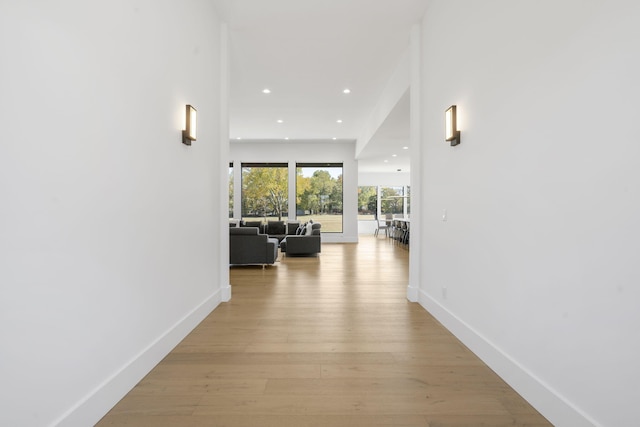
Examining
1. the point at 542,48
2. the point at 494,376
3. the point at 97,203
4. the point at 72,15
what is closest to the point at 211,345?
the point at 97,203

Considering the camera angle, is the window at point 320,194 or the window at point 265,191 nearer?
the window at point 265,191

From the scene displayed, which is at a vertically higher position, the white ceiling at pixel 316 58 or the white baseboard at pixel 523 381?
the white ceiling at pixel 316 58

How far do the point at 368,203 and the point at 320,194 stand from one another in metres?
4.96

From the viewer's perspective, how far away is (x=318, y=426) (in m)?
1.64

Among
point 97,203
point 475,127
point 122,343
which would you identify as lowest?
point 122,343

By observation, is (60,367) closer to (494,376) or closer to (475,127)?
(494,376)

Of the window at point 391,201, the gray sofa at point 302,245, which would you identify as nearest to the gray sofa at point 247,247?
the gray sofa at point 302,245

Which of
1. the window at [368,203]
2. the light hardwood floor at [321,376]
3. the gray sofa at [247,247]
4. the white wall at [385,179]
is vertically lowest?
the light hardwood floor at [321,376]

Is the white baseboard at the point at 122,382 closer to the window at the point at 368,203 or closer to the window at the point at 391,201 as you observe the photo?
the window at the point at 368,203

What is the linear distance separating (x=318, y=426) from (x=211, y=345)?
1.34 m

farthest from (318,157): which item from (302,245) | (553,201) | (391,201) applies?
(553,201)

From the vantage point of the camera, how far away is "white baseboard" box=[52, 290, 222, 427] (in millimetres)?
1535

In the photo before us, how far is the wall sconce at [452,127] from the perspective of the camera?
2.84 m

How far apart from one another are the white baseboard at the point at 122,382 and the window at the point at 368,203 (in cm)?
1304
